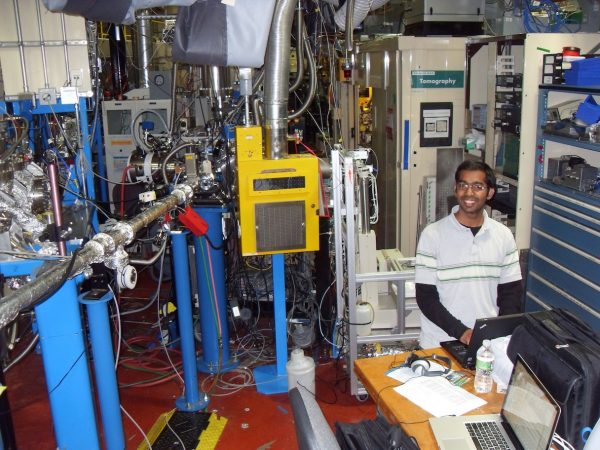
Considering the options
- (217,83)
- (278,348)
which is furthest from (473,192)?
(217,83)

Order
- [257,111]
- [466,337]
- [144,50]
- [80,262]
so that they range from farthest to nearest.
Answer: [144,50] → [257,111] → [466,337] → [80,262]

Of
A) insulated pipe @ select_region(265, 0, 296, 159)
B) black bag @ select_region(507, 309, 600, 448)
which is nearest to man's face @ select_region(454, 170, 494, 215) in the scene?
black bag @ select_region(507, 309, 600, 448)

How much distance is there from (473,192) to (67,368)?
1994mm

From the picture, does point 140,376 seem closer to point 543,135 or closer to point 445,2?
point 543,135

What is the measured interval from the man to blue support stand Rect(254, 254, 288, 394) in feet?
3.96

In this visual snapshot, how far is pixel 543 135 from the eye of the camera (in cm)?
386

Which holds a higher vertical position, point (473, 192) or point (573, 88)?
point (573, 88)

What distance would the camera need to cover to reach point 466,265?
8.71 feet

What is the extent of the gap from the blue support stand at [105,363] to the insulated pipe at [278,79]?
143cm

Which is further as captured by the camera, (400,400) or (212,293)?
(212,293)

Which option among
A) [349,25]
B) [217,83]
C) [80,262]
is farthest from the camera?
[217,83]

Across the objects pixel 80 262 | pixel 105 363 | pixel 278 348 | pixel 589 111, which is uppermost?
pixel 589 111

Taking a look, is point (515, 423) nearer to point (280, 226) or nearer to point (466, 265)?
point (466, 265)

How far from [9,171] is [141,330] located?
2.21 meters
